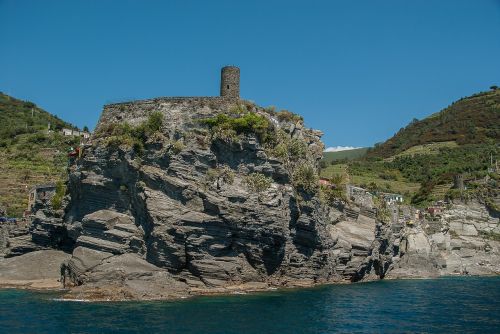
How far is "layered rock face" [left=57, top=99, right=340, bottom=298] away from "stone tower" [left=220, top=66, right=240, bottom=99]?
194 centimetres

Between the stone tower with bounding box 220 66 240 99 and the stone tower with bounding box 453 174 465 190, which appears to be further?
the stone tower with bounding box 453 174 465 190

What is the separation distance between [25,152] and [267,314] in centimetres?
8122

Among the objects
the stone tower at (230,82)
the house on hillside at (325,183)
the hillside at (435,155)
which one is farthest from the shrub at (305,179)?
the hillside at (435,155)

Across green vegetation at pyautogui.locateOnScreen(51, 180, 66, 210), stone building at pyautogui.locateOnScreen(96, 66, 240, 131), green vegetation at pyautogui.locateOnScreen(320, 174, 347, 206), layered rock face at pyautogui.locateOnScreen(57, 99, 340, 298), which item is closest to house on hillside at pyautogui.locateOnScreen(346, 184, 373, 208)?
green vegetation at pyautogui.locateOnScreen(320, 174, 347, 206)

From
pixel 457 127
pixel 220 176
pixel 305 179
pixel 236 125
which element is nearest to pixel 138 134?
pixel 220 176

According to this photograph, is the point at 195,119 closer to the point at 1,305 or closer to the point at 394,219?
the point at 1,305

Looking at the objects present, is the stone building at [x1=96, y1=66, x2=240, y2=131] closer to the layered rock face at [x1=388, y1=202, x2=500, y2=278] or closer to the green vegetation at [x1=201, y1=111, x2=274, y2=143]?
the green vegetation at [x1=201, y1=111, x2=274, y2=143]

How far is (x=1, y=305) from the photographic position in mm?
37031

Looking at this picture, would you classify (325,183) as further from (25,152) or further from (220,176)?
(25,152)

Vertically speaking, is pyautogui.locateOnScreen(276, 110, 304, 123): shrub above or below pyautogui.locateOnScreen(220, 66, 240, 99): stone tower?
below

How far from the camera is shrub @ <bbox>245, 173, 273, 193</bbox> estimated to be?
45.8 m

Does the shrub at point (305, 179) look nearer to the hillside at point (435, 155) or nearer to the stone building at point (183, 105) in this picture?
the stone building at point (183, 105)

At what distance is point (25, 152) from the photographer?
331 feet

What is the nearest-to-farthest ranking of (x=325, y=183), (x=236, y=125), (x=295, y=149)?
(x=236, y=125)
(x=295, y=149)
(x=325, y=183)
